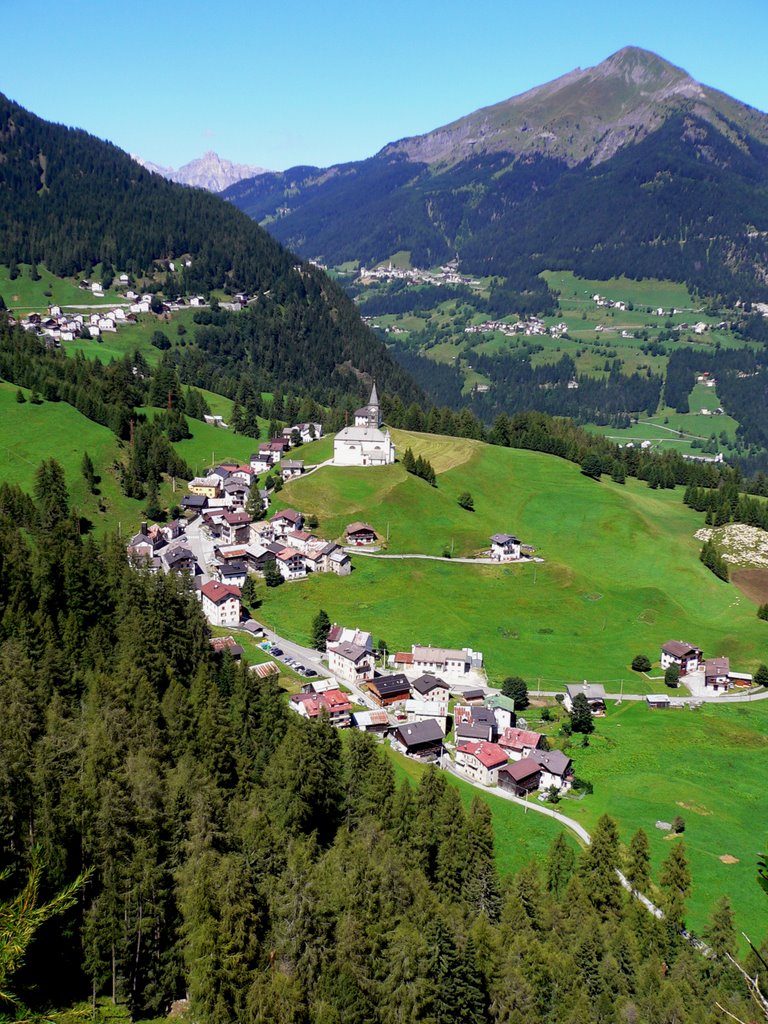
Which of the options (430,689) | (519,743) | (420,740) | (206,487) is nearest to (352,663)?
(430,689)

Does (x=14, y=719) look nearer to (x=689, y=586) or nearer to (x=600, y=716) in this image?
(x=600, y=716)

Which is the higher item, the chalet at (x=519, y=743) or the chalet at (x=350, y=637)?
the chalet at (x=350, y=637)

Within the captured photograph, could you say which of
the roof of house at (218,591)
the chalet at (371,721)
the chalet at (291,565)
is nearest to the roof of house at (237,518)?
the chalet at (291,565)

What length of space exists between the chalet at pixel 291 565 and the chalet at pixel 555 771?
51.7 metres

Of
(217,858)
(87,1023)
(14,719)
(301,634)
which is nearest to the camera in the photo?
(87,1023)

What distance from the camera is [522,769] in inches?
2872

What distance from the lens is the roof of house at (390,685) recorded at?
8469 centimetres

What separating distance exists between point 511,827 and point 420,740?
1383cm

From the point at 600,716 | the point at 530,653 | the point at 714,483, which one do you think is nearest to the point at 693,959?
the point at 600,716

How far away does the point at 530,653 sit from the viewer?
99.4m

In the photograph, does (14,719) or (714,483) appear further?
(714,483)

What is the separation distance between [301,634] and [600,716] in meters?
38.1

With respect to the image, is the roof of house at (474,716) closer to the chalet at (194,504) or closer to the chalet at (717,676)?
the chalet at (717,676)

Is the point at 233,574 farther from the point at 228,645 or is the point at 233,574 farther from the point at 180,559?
the point at 228,645
